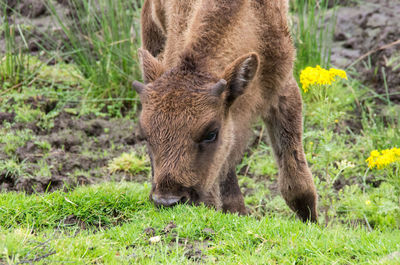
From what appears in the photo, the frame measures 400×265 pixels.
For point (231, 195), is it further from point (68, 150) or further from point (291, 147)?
point (68, 150)

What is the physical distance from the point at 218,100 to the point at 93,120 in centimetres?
416

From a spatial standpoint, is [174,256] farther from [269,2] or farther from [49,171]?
[49,171]

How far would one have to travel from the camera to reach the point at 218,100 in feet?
17.4

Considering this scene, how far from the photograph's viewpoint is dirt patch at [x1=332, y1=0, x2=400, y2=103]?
382 inches

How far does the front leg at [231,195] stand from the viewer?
6.66 metres

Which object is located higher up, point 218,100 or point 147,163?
point 218,100

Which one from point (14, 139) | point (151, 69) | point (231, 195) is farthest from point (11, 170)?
point (231, 195)

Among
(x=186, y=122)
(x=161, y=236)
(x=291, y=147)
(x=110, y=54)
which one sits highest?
(x=186, y=122)

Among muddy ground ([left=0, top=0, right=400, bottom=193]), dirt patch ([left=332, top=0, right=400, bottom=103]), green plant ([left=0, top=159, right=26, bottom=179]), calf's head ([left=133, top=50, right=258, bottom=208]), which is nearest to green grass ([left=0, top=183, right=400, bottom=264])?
calf's head ([left=133, top=50, right=258, bottom=208])

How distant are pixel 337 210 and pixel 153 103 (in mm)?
3350

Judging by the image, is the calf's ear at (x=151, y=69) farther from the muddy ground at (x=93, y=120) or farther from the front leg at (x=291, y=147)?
the muddy ground at (x=93, y=120)

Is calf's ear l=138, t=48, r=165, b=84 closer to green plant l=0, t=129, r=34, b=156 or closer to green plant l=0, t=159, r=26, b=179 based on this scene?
green plant l=0, t=159, r=26, b=179

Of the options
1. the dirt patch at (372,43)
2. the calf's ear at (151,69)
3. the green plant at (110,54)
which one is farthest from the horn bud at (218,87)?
the dirt patch at (372,43)

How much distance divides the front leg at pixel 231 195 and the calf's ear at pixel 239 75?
1.36 m
